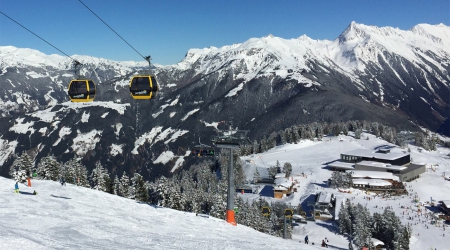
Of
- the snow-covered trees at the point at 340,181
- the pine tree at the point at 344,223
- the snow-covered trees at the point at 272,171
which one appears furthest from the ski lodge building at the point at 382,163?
the pine tree at the point at 344,223

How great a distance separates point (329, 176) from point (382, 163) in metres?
18.1

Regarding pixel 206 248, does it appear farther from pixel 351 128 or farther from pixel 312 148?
pixel 351 128

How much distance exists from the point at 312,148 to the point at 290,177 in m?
30.8

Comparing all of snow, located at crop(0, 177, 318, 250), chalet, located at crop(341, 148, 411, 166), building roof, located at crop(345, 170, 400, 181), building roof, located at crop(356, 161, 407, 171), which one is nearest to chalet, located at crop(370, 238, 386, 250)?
snow, located at crop(0, 177, 318, 250)

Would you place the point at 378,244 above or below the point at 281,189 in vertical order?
below

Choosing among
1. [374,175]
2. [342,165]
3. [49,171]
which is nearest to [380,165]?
[374,175]

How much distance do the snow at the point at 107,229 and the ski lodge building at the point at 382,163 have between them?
7943cm

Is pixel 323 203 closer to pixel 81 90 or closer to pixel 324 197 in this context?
pixel 324 197

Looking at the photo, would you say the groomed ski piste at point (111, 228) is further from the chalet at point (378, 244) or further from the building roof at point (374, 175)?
the building roof at point (374, 175)

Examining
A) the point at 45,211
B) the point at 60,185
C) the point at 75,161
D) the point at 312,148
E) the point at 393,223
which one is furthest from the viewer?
the point at 312,148

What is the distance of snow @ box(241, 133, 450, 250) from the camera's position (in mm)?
58500

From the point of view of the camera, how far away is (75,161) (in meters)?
70.7

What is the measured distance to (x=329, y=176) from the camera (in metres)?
94.1

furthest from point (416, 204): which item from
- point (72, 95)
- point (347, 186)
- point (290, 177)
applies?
point (72, 95)
